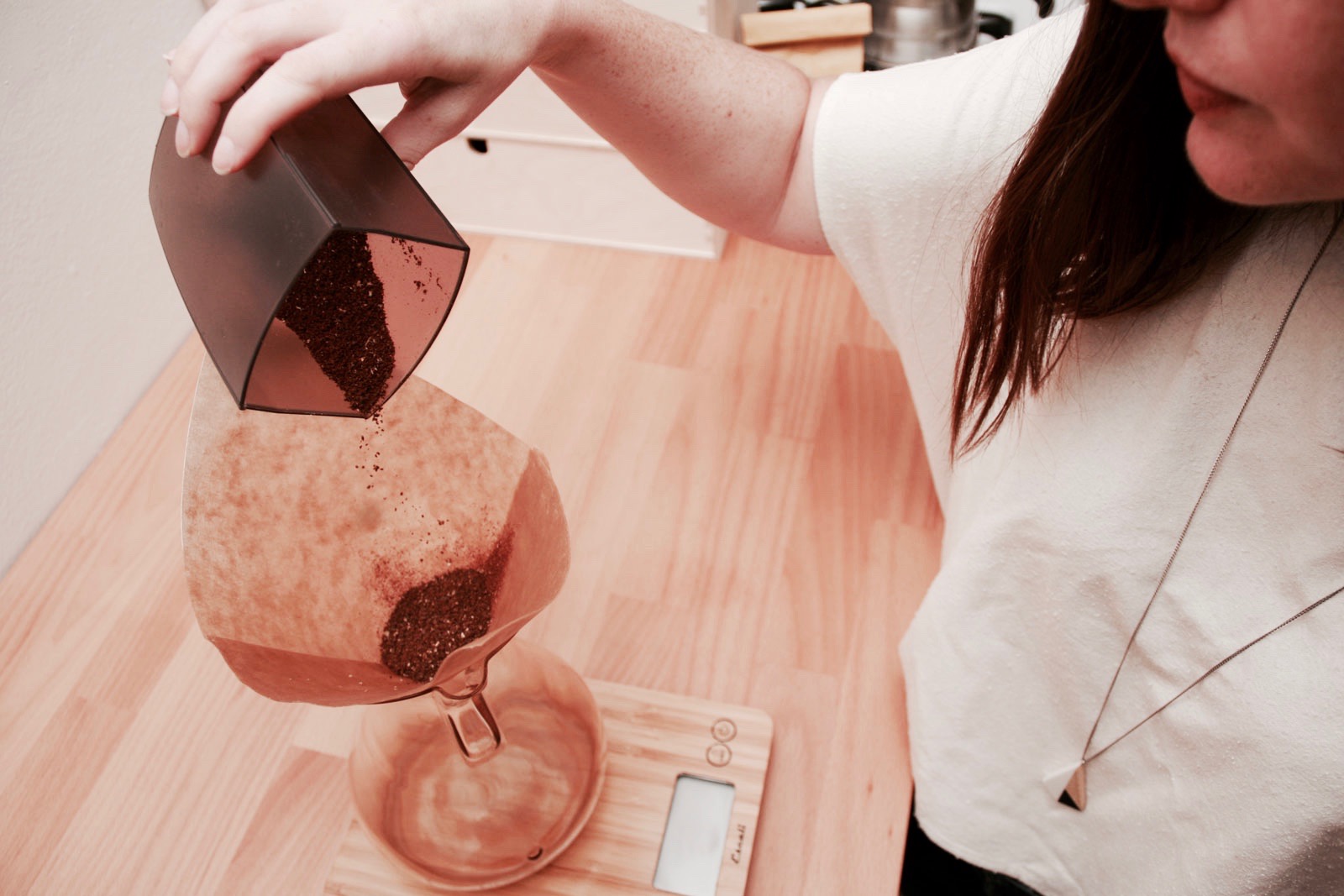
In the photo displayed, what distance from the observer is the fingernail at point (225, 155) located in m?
0.39

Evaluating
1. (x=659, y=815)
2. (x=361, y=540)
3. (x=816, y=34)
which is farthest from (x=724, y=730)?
(x=816, y=34)

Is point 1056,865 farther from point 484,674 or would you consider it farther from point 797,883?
point 484,674

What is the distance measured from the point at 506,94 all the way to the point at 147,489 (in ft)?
1.80

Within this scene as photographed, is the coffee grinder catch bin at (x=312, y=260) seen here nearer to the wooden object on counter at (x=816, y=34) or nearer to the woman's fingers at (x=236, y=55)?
the woman's fingers at (x=236, y=55)

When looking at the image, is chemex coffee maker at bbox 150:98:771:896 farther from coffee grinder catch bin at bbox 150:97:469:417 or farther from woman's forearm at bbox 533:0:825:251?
woman's forearm at bbox 533:0:825:251

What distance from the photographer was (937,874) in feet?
2.89

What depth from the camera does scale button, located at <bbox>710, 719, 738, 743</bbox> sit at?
0.69 meters

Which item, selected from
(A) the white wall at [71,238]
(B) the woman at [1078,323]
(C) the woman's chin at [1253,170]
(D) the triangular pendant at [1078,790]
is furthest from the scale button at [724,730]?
(A) the white wall at [71,238]

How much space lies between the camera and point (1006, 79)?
0.58 meters

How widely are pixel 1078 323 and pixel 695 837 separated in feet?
1.42

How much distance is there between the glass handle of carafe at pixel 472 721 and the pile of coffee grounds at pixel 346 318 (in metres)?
0.18

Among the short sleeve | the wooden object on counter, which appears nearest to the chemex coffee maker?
the short sleeve

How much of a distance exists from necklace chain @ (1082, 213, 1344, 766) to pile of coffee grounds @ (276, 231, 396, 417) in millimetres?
460

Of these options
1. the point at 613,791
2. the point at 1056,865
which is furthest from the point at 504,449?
the point at 1056,865
